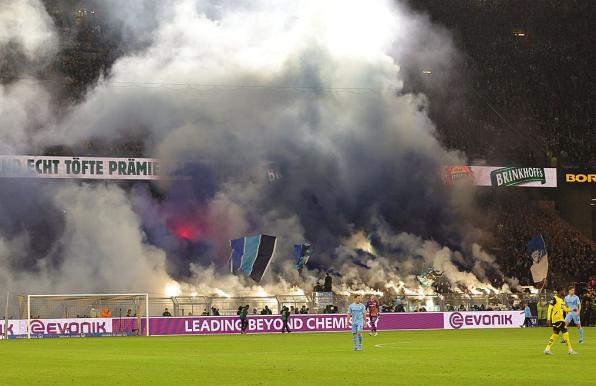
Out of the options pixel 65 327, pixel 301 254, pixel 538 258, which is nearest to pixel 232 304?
pixel 65 327

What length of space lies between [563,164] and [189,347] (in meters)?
39.0

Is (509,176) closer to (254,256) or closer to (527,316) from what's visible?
(527,316)

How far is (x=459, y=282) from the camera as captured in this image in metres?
62.8

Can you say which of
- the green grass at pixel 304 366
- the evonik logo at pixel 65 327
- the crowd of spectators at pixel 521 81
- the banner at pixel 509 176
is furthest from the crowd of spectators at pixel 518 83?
the green grass at pixel 304 366

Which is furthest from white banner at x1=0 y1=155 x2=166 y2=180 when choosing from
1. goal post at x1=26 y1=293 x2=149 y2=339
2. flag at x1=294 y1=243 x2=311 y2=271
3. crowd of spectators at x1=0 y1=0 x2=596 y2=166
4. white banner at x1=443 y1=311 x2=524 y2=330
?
crowd of spectators at x1=0 y1=0 x2=596 y2=166

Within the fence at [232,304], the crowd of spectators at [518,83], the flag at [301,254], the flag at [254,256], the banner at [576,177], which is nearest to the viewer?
the fence at [232,304]

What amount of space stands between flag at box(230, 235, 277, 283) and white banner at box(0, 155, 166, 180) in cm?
724

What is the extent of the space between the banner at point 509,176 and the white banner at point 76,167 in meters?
20.8

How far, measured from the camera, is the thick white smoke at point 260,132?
194 ft

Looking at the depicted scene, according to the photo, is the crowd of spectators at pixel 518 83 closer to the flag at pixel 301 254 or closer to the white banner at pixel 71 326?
the flag at pixel 301 254

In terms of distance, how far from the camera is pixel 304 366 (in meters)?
21.4

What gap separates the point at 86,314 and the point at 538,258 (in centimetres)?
2774

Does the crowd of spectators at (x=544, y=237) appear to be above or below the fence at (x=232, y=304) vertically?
above

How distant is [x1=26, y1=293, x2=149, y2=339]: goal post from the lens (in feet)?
150
